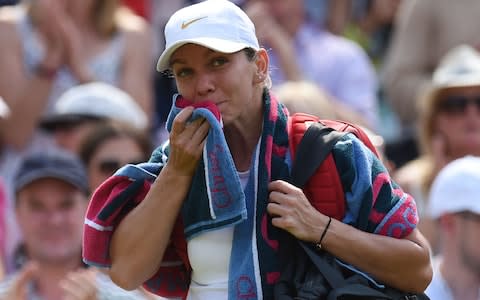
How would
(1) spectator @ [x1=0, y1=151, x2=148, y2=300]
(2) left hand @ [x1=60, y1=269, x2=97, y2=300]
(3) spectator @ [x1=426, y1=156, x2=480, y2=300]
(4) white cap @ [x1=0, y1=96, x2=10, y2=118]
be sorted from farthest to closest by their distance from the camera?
(4) white cap @ [x1=0, y1=96, x2=10, y2=118]
(1) spectator @ [x1=0, y1=151, x2=148, y2=300]
(3) spectator @ [x1=426, y1=156, x2=480, y2=300]
(2) left hand @ [x1=60, y1=269, x2=97, y2=300]

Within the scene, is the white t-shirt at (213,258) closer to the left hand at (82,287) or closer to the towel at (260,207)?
the towel at (260,207)

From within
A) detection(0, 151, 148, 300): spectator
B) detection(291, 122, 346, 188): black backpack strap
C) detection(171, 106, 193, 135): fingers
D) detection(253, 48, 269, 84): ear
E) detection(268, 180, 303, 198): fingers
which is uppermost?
detection(253, 48, 269, 84): ear

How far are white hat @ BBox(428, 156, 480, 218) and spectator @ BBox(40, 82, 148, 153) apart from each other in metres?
1.70

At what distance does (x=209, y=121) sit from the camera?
3803 mm

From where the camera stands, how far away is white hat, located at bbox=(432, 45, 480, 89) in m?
7.02

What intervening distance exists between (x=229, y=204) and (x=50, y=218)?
2549mm

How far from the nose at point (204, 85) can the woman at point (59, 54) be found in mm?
3416

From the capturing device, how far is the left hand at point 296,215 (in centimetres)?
379

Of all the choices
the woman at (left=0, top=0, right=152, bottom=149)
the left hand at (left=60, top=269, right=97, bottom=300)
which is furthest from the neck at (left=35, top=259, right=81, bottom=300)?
the woman at (left=0, top=0, right=152, bottom=149)

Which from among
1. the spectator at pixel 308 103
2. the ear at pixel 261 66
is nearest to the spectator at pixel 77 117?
the spectator at pixel 308 103

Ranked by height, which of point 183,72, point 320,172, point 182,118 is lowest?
point 320,172

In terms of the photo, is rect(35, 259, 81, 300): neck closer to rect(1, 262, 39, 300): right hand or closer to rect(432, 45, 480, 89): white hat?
rect(1, 262, 39, 300): right hand

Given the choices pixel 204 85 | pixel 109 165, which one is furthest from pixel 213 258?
pixel 109 165

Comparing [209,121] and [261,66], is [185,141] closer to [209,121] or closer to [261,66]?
[209,121]
